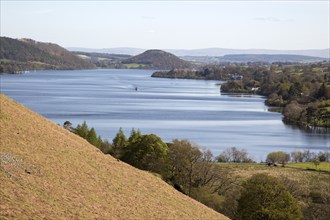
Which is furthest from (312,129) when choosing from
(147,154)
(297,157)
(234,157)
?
(147,154)

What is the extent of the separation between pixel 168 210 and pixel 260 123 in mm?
76985

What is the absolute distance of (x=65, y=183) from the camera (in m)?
16.8

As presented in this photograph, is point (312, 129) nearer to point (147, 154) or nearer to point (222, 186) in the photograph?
point (147, 154)

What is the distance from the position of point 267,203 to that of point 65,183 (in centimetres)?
1131

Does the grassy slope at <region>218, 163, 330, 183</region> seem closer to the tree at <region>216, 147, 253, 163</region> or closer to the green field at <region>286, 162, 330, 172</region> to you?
the green field at <region>286, 162, 330, 172</region>

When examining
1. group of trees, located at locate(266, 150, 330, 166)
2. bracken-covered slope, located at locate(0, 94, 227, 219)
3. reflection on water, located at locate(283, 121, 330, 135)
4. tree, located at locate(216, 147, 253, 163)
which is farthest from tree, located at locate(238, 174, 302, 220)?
reflection on water, located at locate(283, 121, 330, 135)

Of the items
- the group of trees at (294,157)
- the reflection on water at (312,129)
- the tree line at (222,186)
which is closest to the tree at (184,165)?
the tree line at (222,186)

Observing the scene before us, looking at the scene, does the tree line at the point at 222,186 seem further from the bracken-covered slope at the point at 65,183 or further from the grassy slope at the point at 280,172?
the bracken-covered slope at the point at 65,183

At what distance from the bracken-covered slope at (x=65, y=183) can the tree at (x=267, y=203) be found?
151 inches

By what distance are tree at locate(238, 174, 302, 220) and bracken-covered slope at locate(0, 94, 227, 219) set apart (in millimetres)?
3846

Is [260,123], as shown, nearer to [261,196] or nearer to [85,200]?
[261,196]

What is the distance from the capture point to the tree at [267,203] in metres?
24.4

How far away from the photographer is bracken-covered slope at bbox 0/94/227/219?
14320mm

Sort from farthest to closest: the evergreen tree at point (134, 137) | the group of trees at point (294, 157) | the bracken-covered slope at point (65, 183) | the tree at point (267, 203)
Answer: the group of trees at point (294, 157)
the evergreen tree at point (134, 137)
the tree at point (267, 203)
the bracken-covered slope at point (65, 183)
